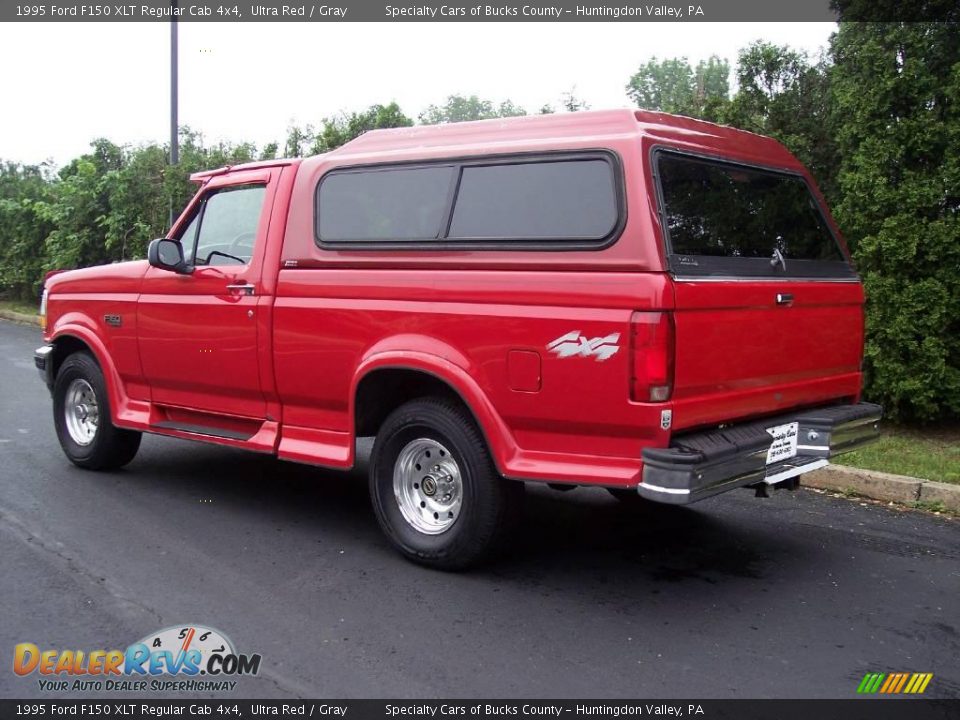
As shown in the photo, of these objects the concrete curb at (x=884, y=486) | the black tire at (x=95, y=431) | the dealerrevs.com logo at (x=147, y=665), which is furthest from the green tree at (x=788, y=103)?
the dealerrevs.com logo at (x=147, y=665)

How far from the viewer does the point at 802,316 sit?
4.71m

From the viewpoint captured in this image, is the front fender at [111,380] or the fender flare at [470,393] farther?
the front fender at [111,380]

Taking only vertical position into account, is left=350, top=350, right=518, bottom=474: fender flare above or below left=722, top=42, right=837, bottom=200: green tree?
below

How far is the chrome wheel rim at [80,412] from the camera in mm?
6746

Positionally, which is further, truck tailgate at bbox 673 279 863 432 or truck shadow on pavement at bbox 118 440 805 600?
truck shadow on pavement at bbox 118 440 805 600

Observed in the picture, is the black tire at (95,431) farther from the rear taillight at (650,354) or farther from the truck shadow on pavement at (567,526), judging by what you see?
the rear taillight at (650,354)

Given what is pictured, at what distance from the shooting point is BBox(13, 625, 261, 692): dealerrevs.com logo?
3.53 metres

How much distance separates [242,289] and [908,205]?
5298mm

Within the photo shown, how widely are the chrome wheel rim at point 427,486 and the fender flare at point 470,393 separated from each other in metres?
0.36

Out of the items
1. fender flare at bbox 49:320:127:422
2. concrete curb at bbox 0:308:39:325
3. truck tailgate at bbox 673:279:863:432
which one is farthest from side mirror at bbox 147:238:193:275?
concrete curb at bbox 0:308:39:325
